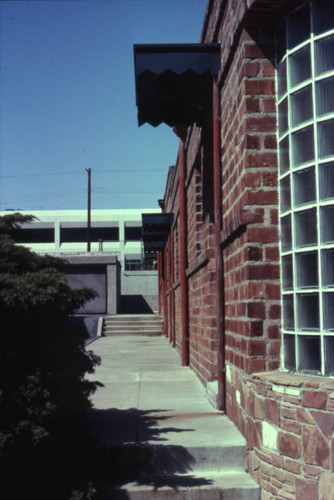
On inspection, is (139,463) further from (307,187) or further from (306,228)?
(307,187)

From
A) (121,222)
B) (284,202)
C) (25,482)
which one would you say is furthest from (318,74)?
(121,222)

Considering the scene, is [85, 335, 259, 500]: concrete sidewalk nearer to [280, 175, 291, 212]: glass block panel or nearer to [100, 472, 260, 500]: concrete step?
[100, 472, 260, 500]: concrete step

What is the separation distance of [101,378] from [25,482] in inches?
184

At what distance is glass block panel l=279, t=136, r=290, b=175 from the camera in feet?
12.7

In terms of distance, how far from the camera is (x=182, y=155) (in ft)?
31.5

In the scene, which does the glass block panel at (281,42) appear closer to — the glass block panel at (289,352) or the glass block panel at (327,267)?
the glass block panel at (327,267)

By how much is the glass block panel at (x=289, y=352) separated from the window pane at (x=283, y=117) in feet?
4.84

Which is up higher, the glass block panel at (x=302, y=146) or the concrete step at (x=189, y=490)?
the glass block panel at (x=302, y=146)

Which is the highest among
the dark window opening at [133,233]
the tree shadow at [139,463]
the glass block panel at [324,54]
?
the dark window opening at [133,233]

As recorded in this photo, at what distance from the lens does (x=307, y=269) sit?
3.59 meters

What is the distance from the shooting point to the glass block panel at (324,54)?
11.4 ft

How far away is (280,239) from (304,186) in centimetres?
47

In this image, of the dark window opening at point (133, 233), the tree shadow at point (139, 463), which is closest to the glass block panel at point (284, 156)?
the tree shadow at point (139, 463)

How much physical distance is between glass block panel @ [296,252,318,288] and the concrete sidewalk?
1393 mm
